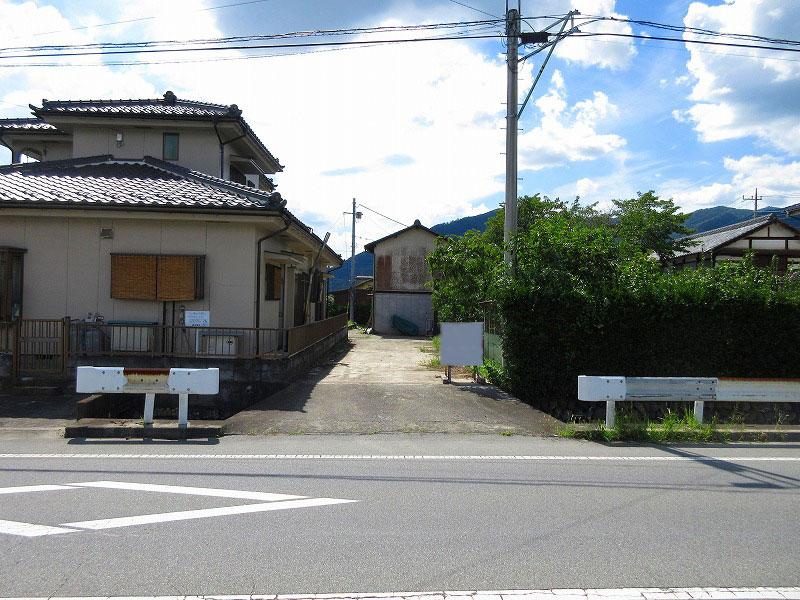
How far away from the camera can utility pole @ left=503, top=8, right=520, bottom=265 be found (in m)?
Result: 12.4

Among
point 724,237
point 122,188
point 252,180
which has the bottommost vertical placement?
point 122,188

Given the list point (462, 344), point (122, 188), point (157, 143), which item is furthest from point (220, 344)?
point (157, 143)

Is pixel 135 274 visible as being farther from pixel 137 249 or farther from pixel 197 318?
pixel 197 318

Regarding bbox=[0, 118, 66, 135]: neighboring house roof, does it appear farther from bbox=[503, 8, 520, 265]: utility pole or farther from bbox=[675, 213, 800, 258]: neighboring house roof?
bbox=[675, 213, 800, 258]: neighboring house roof

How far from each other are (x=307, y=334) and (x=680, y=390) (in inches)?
341

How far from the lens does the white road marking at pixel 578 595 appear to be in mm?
3604

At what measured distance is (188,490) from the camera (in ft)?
18.6

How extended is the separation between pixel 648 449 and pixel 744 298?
5.99 meters

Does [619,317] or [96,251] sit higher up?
[96,251]

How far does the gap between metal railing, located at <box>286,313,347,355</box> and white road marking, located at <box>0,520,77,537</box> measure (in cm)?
807

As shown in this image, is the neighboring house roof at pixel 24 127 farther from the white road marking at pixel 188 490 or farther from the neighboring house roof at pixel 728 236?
the neighboring house roof at pixel 728 236

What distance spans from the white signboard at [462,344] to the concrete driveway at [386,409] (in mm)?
580

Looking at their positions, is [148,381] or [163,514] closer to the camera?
[163,514]

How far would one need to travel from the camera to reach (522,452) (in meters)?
7.57
